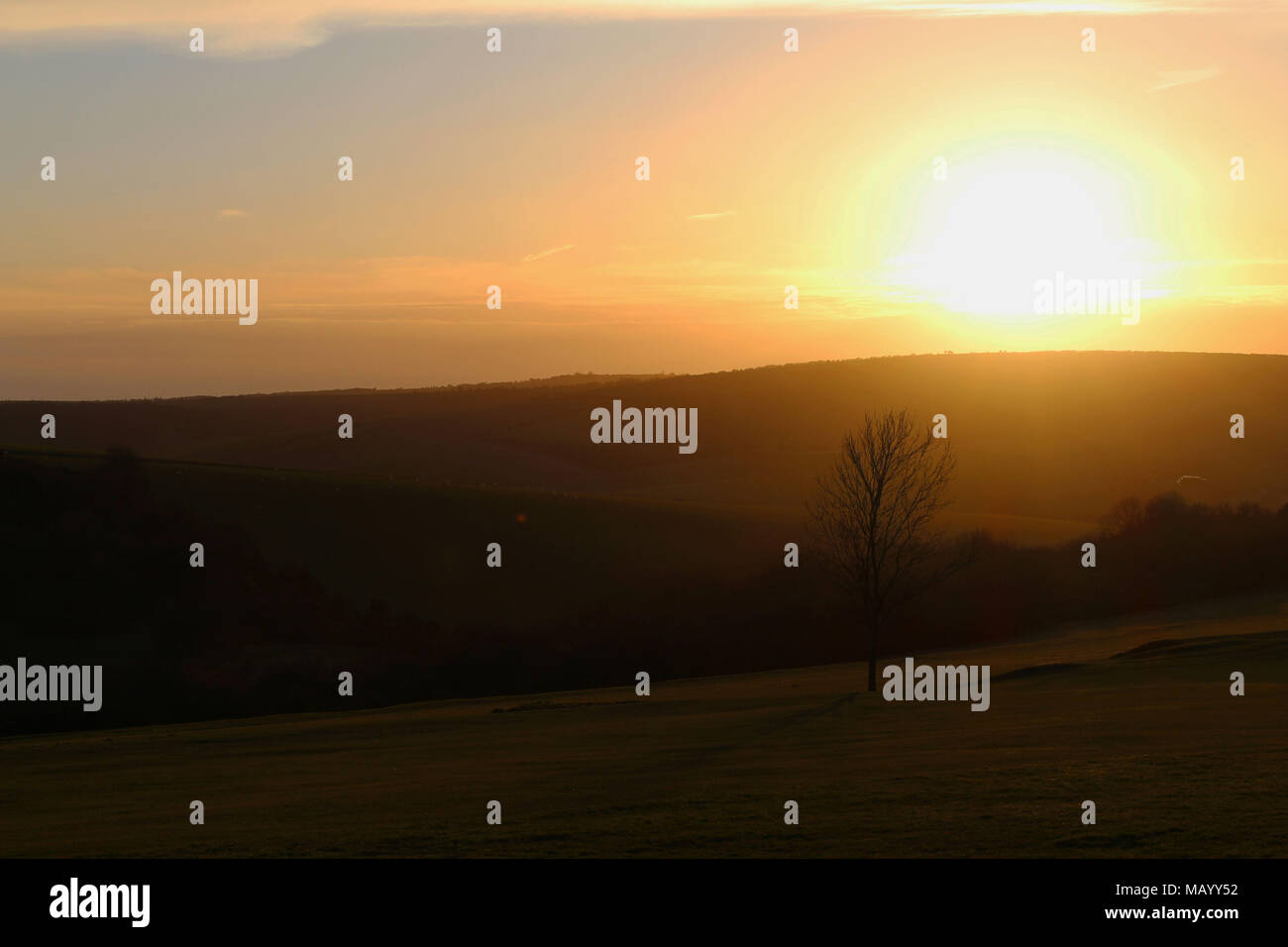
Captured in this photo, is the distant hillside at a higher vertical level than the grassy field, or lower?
higher

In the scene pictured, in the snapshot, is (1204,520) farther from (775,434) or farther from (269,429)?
(269,429)

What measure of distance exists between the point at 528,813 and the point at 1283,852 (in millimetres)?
9274

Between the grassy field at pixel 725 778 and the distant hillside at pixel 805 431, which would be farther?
the distant hillside at pixel 805 431

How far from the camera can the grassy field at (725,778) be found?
16250 millimetres

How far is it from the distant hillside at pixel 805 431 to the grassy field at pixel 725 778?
207 ft

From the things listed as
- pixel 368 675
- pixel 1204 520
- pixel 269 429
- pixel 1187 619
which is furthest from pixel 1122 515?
pixel 269 429

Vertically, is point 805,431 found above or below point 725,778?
above

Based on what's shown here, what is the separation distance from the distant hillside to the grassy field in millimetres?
63158

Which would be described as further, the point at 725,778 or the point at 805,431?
the point at 805,431

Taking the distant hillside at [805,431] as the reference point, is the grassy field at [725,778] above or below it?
below

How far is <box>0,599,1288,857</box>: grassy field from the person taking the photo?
1625 cm

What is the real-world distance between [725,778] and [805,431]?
122453mm

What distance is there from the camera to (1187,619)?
208 feet

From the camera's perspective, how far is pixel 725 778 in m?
21.4
